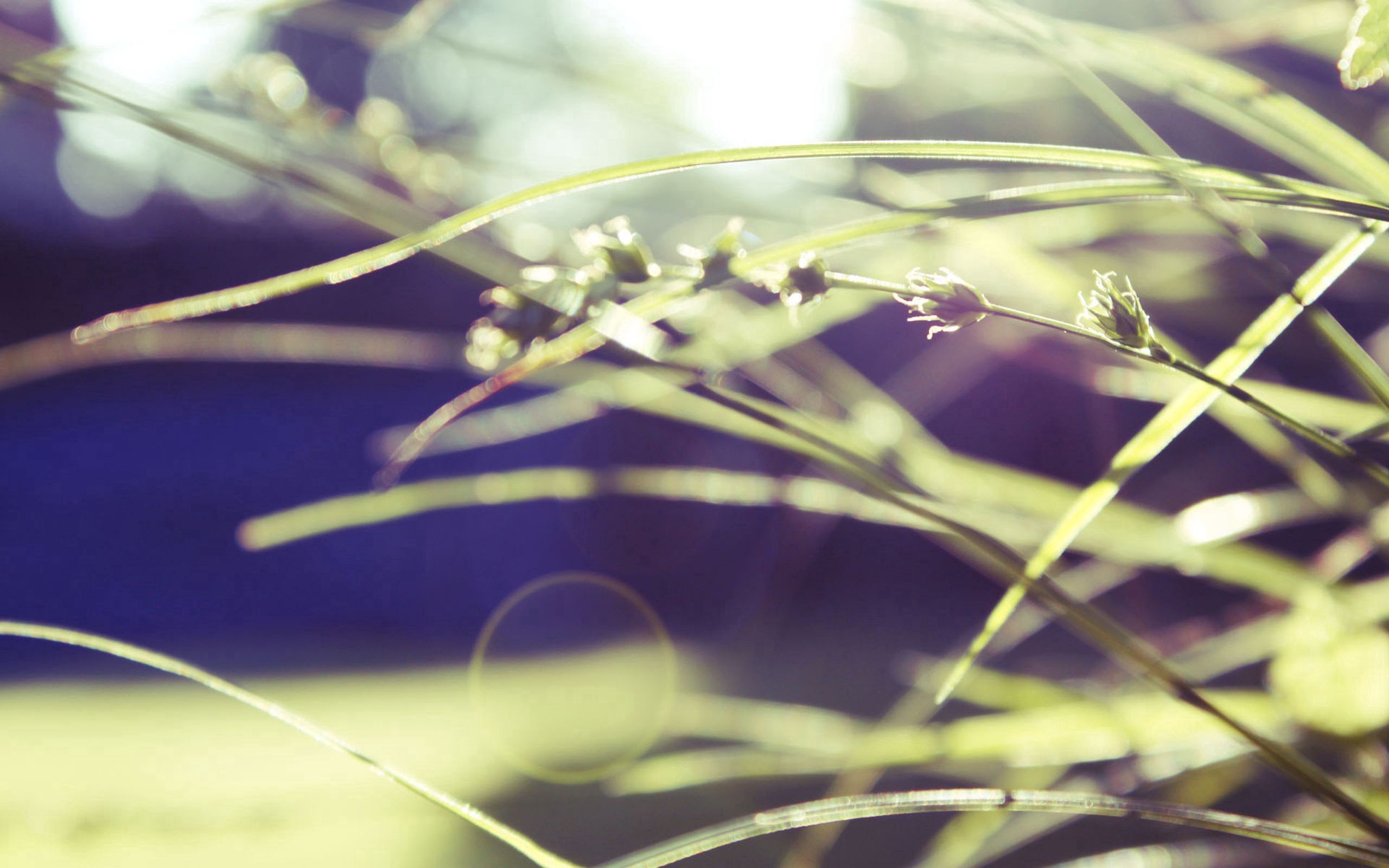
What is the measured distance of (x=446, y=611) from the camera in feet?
7.39

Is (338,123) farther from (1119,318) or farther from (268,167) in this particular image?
(1119,318)

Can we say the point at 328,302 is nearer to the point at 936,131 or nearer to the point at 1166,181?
the point at 936,131

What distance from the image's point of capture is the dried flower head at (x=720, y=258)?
14cm

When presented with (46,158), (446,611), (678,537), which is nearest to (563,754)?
(678,537)

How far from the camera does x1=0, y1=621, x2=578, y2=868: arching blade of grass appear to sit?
0.15 metres

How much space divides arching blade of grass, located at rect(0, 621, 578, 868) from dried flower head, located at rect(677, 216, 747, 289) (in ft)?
0.33

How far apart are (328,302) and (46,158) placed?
2475 mm

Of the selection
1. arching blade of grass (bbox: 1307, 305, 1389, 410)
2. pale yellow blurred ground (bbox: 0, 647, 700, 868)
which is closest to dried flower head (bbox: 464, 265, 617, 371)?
arching blade of grass (bbox: 1307, 305, 1389, 410)

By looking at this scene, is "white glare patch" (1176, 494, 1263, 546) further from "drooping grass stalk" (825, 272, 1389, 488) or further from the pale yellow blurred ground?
the pale yellow blurred ground

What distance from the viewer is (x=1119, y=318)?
0.12m

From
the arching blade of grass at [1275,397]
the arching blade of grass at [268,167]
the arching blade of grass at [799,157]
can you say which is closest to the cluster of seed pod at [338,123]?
the arching blade of grass at [268,167]

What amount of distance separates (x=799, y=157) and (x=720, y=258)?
20 mm

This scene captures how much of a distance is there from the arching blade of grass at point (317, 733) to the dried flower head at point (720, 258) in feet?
0.33

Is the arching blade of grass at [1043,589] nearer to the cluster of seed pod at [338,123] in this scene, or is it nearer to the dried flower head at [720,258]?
the dried flower head at [720,258]
